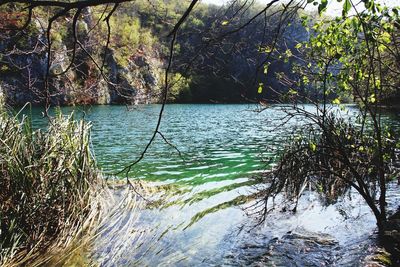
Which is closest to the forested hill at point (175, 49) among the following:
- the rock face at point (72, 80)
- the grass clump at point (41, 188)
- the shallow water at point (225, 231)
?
the rock face at point (72, 80)

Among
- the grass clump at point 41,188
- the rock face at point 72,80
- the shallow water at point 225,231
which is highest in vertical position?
the rock face at point 72,80

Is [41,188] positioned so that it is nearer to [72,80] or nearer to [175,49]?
[72,80]

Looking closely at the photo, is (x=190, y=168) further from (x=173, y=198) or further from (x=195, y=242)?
(x=195, y=242)

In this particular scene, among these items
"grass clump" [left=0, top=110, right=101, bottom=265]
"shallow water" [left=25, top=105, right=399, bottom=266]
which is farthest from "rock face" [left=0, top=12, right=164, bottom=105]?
"shallow water" [left=25, top=105, right=399, bottom=266]

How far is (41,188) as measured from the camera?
537 cm

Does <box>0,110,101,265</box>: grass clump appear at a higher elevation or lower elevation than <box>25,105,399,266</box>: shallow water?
higher

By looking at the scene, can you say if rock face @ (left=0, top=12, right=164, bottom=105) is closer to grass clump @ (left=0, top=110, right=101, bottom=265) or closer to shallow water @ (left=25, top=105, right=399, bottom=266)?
grass clump @ (left=0, top=110, right=101, bottom=265)

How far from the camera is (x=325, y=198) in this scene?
7.89 meters

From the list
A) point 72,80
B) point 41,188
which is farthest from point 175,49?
point 72,80

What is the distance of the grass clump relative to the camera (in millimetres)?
4934

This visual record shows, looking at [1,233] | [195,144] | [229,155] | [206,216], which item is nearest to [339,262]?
[206,216]

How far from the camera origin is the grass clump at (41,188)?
493 cm

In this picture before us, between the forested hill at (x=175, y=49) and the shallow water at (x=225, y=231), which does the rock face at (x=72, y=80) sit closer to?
the forested hill at (x=175, y=49)

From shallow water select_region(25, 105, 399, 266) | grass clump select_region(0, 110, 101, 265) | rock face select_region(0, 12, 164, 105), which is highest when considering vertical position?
rock face select_region(0, 12, 164, 105)
